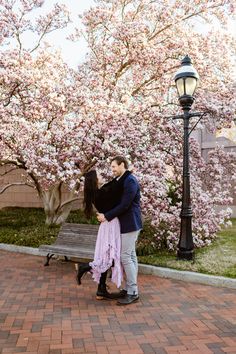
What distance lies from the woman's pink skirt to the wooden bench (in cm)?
147

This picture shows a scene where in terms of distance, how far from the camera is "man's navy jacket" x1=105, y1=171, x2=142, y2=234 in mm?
5184

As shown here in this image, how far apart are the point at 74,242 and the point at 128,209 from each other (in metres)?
2.56

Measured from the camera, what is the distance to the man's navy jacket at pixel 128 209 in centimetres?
518

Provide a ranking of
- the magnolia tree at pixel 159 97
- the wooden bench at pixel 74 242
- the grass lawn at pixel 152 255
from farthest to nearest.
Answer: the magnolia tree at pixel 159 97 < the wooden bench at pixel 74 242 < the grass lawn at pixel 152 255

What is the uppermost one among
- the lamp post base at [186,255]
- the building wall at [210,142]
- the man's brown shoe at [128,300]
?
the building wall at [210,142]

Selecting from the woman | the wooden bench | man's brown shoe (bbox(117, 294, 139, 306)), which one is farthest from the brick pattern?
man's brown shoe (bbox(117, 294, 139, 306))

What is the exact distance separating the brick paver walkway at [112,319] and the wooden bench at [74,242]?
0.52 metres

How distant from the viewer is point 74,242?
7.57 metres

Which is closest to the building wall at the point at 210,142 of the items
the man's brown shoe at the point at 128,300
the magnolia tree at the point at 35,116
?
the magnolia tree at the point at 35,116

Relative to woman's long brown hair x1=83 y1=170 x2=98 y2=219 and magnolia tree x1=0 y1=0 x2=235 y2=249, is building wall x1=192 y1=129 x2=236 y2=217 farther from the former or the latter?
woman's long brown hair x1=83 y1=170 x2=98 y2=219

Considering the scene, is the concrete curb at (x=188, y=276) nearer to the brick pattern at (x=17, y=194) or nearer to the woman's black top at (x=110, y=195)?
the woman's black top at (x=110, y=195)

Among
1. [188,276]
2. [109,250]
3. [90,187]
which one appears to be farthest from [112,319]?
[188,276]

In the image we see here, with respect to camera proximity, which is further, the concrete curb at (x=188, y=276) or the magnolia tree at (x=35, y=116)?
the magnolia tree at (x=35, y=116)

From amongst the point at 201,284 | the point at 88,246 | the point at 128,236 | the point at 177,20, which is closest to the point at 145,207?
the point at 88,246
